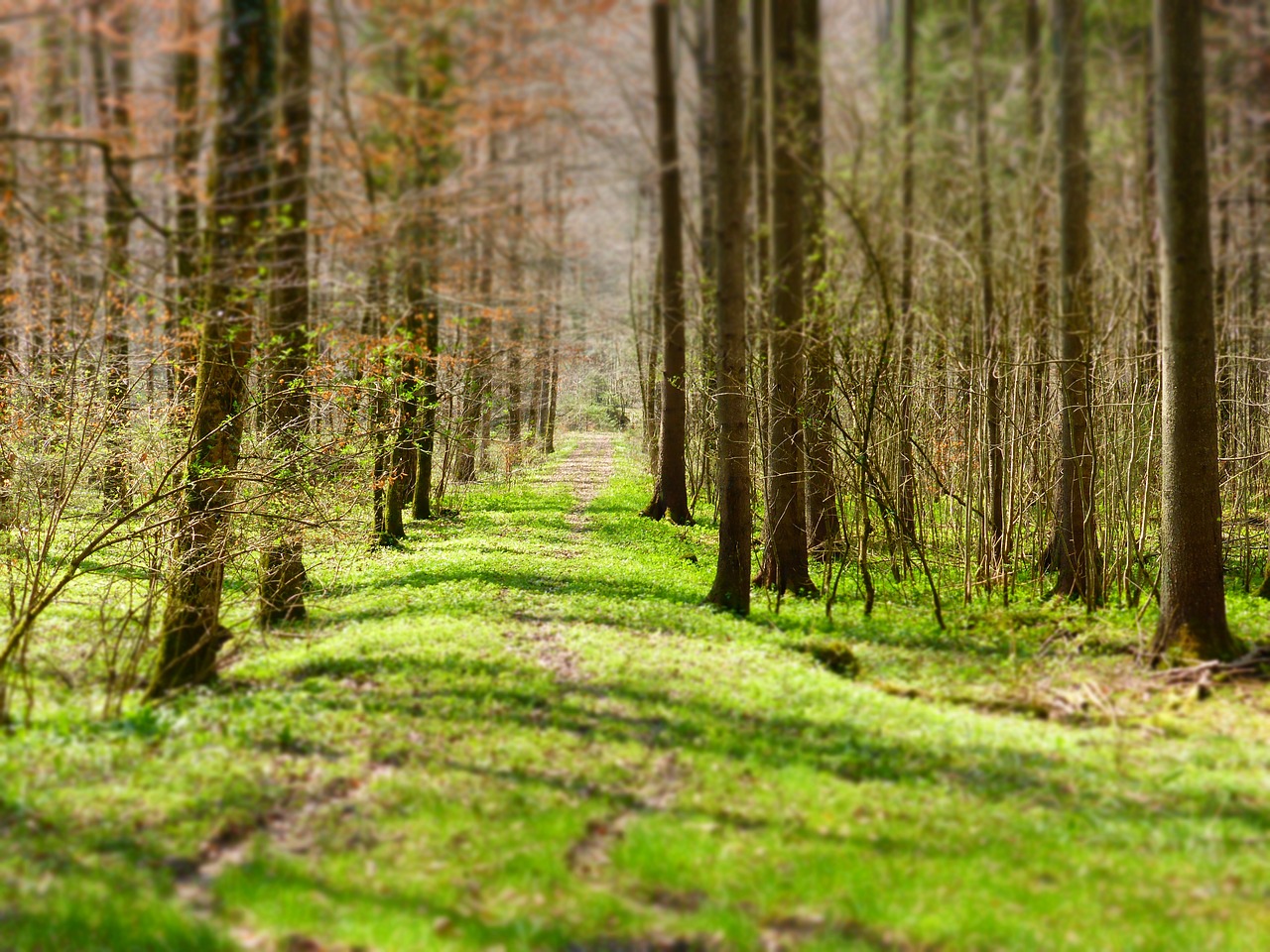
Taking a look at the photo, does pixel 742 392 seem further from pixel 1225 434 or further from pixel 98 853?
pixel 1225 434

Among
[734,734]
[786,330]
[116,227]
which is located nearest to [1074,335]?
[786,330]

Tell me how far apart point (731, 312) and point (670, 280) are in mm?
9270

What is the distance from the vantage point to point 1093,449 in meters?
10.3

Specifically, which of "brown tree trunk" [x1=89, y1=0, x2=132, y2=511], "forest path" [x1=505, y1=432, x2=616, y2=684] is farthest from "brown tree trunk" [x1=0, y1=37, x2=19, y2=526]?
"forest path" [x1=505, y1=432, x2=616, y2=684]

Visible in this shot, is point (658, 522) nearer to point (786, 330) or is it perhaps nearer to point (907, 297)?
point (907, 297)

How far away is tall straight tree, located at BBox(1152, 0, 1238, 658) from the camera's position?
7.40m

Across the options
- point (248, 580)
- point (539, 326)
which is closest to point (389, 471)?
point (248, 580)

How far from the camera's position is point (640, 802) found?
16.1 ft

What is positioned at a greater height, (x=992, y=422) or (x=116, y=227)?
(x=116, y=227)

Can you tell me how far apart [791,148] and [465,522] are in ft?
33.7

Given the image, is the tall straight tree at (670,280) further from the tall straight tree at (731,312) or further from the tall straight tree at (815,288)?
the tall straight tree at (731,312)

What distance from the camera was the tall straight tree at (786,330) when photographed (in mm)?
11344

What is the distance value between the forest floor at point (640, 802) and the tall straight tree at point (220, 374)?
0.51m

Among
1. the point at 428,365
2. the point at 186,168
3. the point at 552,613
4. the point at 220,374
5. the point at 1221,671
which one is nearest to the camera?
the point at 1221,671
